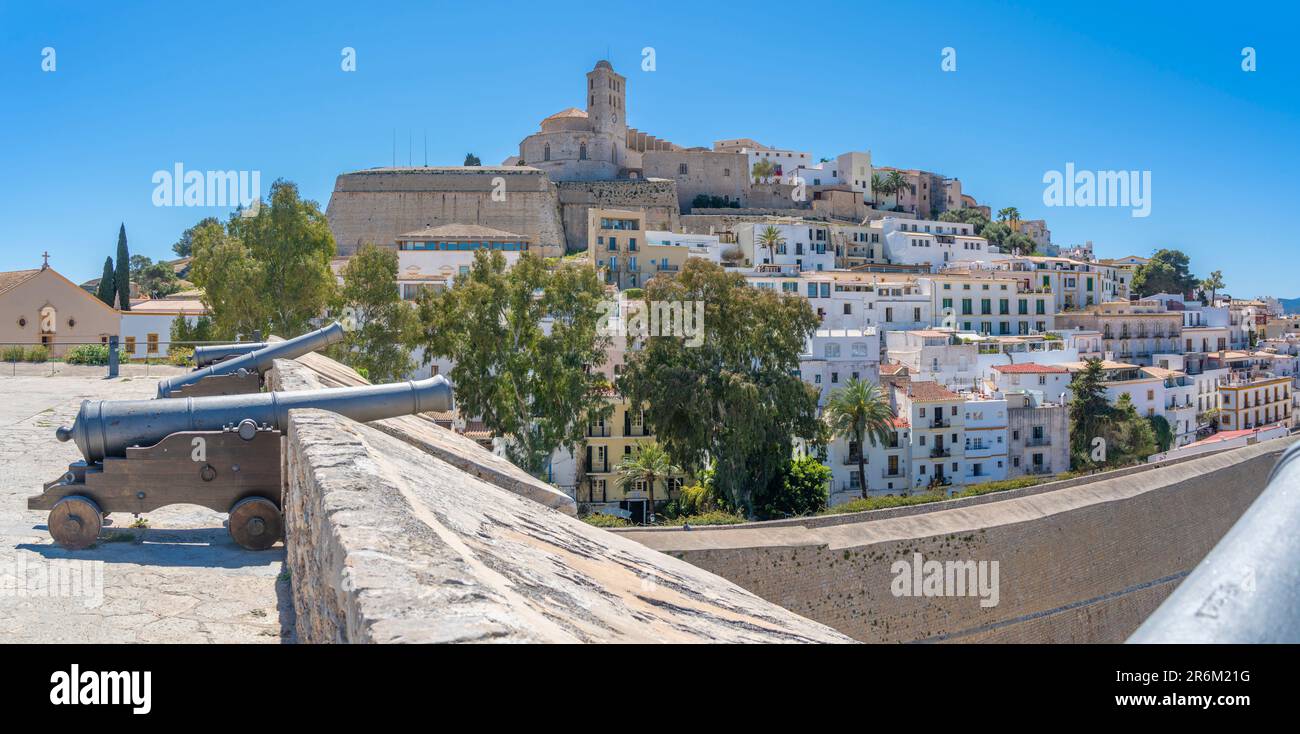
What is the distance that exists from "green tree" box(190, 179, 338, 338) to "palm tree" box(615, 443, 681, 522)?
9482 millimetres

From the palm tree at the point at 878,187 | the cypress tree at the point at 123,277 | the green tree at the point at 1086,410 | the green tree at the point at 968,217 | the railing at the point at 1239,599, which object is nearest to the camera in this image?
the railing at the point at 1239,599

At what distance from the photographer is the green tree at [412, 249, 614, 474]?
69.3 ft

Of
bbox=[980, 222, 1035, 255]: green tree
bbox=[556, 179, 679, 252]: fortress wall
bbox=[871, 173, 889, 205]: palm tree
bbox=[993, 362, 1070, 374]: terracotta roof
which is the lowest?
bbox=[993, 362, 1070, 374]: terracotta roof

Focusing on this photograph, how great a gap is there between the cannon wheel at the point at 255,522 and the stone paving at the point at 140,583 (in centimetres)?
7

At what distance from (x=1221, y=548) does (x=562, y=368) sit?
20.1m

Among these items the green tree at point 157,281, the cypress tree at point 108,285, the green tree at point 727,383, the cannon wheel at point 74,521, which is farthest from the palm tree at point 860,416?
the green tree at point 157,281

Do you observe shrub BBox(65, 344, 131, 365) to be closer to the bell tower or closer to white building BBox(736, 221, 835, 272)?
white building BBox(736, 221, 835, 272)

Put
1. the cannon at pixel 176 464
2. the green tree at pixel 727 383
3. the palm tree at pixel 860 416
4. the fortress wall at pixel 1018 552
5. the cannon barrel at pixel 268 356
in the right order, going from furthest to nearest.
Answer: the palm tree at pixel 860 416 < the green tree at pixel 727 383 < the fortress wall at pixel 1018 552 < the cannon barrel at pixel 268 356 < the cannon at pixel 176 464

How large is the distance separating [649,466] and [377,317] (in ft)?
26.6

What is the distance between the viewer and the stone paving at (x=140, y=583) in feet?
11.5

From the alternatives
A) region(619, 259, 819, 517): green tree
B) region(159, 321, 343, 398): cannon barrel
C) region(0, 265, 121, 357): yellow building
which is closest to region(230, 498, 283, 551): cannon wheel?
region(159, 321, 343, 398): cannon barrel

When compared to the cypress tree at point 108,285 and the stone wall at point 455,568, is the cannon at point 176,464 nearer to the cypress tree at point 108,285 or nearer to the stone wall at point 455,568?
the stone wall at point 455,568
